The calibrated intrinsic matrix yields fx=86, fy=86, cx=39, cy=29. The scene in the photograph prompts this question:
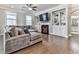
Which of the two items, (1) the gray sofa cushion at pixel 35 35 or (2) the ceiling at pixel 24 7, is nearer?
(2) the ceiling at pixel 24 7

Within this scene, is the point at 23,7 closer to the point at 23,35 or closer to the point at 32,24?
the point at 32,24

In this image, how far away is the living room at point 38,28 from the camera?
1954mm

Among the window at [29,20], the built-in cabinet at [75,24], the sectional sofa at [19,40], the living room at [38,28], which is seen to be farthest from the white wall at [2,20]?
the built-in cabinet at [75,24]

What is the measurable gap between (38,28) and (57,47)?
2.17ft

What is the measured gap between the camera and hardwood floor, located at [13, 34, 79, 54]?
203 cm

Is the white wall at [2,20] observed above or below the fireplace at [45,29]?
above

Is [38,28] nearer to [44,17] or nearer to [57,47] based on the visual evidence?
[44,17]

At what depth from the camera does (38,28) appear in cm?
220

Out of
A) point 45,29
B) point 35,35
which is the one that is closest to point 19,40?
point 35,35

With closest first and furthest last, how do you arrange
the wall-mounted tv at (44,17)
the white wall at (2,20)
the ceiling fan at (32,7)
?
the white wall at (2,20), the ceiling fan at (32,7), the wall-mounted tv at (44,17)

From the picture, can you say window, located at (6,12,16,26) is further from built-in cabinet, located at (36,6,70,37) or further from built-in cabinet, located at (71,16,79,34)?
built-in cabinet, located at (71,16,79,34)

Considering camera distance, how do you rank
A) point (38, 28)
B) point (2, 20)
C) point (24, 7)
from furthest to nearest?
point (38, 28)
point (24, 7)
point (2, 20)

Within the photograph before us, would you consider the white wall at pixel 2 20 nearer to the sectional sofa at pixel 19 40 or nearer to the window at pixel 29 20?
the sectional sofa at pixel 19 40
